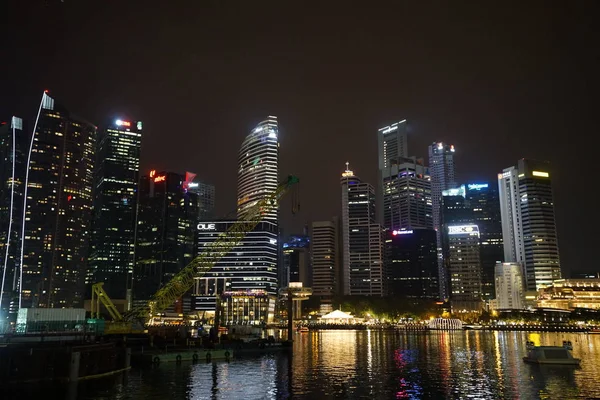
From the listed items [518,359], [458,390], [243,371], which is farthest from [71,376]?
[518,359]

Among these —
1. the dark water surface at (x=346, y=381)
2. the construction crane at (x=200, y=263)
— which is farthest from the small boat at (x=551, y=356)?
the construction crane at (x=200, y=263)

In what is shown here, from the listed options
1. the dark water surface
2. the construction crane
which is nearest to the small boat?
the dark water surface

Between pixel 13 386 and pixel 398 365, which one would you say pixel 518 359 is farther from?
pixel 13 386

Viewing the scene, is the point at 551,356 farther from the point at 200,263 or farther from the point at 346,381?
the point at 200,263

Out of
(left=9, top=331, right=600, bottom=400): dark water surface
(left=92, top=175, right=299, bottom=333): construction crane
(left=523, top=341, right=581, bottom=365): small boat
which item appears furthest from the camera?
(left=92, top=175, right=299, bottom=333): construction crane

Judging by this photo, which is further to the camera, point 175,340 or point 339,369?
point 175,340

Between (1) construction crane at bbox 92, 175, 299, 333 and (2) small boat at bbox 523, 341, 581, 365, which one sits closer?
(2) small boat at bbox 523, 341, 581, 365

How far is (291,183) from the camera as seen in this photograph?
101 metres

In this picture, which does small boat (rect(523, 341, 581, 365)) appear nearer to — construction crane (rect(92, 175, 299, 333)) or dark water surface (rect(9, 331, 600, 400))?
dark water surface (rect(9, 331, 600, 400))

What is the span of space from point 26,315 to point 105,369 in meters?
39.2

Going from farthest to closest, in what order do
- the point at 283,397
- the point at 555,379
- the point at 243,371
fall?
the point at 243,371, the point at 555,379, the point at 283,397

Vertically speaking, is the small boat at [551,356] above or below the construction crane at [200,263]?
below

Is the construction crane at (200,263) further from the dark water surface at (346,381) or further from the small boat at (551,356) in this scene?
the small boat at (551,356)

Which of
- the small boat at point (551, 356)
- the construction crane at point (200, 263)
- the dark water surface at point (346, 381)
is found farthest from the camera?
the construction crane at point (200, 263)
